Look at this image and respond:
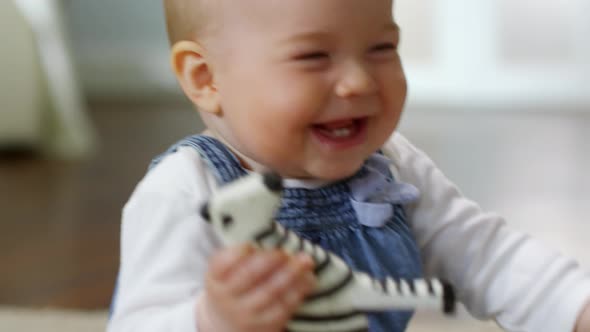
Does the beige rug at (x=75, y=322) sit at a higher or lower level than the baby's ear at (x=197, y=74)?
lower

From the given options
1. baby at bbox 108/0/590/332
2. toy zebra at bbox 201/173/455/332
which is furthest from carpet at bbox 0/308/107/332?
toy zebra at bbox 201/173/455/332

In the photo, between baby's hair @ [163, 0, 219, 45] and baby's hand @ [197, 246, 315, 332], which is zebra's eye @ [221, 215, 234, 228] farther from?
baby's hair @ [163, 0, 219, 45]

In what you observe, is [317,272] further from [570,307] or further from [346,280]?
[570,307]

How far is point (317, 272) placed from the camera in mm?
556

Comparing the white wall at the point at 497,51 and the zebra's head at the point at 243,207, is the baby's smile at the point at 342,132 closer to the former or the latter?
the zebra's head at the point at 243,207

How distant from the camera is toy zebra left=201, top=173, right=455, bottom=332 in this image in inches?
19.8

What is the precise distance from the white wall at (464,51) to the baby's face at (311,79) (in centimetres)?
245

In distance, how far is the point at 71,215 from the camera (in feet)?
5.66

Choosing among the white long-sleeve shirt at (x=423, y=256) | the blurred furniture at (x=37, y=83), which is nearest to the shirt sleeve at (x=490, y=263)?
the white long-sleeve shirt at (x=423, y=256)

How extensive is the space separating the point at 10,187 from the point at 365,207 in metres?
1.47

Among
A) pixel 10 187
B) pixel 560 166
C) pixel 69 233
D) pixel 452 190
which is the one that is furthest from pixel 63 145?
pixel 452 190

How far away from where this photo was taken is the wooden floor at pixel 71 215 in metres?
1.32

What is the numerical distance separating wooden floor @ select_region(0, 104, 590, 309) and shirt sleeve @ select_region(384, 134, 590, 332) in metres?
0.66

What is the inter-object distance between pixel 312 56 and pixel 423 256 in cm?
22
